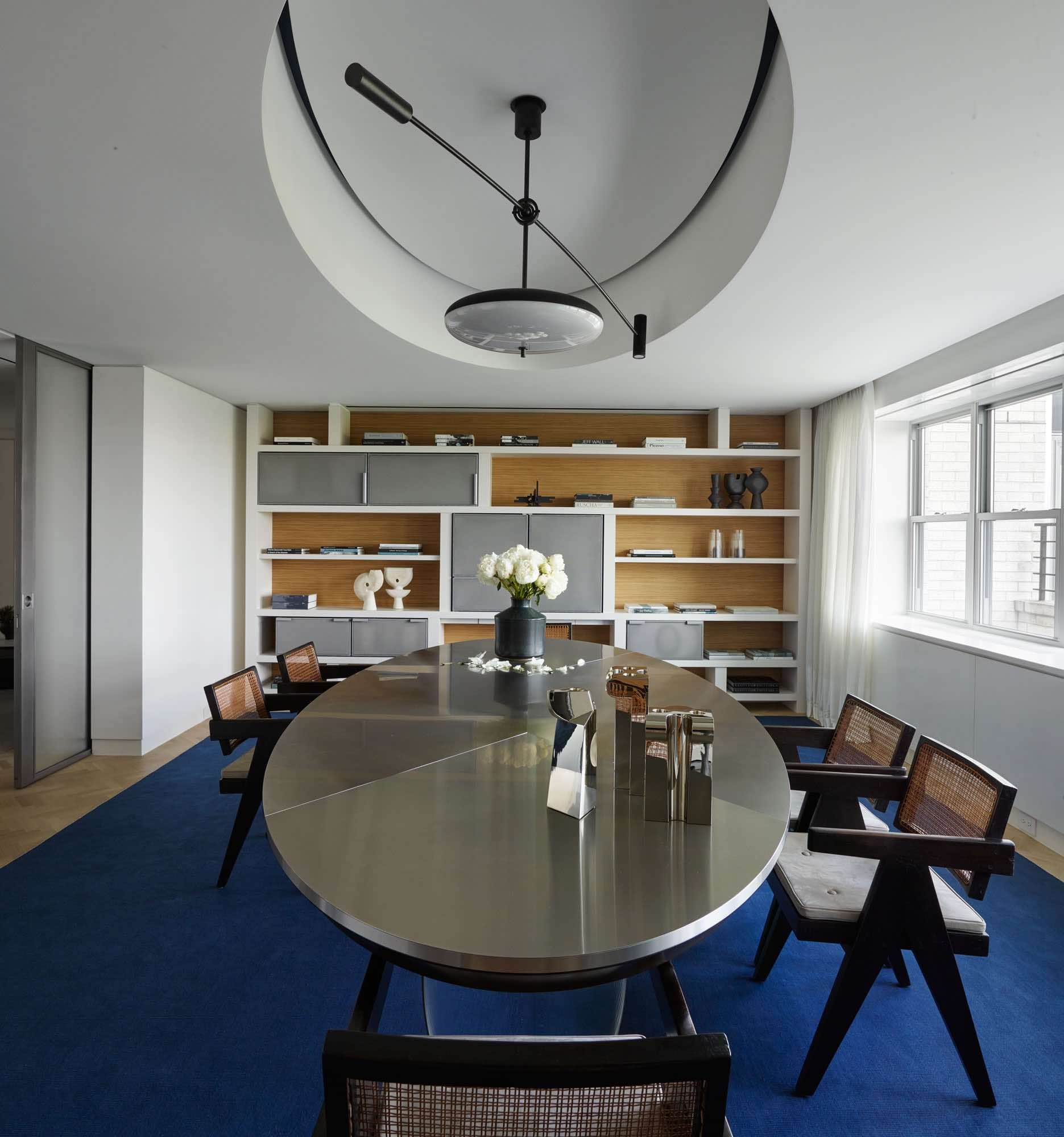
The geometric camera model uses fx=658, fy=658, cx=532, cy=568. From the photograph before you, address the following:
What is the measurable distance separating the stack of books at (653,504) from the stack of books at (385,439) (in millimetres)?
1994

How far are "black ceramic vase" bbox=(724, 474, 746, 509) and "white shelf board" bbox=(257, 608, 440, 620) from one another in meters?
2.67

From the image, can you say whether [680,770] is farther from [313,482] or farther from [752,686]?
[313,482]

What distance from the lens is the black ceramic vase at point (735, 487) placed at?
5.52m

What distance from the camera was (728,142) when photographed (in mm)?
2457

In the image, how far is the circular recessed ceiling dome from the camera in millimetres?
1933

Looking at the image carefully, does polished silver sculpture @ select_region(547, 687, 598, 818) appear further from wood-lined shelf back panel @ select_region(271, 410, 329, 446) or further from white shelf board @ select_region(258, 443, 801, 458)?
wood-lined shelf back panel @ select_region(271, 410, 329, 446)

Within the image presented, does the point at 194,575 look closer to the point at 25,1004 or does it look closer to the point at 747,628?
the point at 25,1004

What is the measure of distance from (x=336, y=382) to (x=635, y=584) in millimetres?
2990

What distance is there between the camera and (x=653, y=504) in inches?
217

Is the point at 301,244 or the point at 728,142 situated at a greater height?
the point at 728,142

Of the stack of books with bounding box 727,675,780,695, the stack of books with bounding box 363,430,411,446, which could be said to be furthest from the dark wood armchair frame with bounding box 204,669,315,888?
the stack of books with bounding box 727,675,780,695

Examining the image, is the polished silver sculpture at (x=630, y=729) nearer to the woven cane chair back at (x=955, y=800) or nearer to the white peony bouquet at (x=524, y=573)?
the woven cane chair back at (x=955, y=800)

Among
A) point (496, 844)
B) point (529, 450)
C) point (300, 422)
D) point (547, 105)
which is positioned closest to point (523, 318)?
point (547, 105)

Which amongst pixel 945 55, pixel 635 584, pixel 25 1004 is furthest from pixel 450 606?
pixel 945 55
